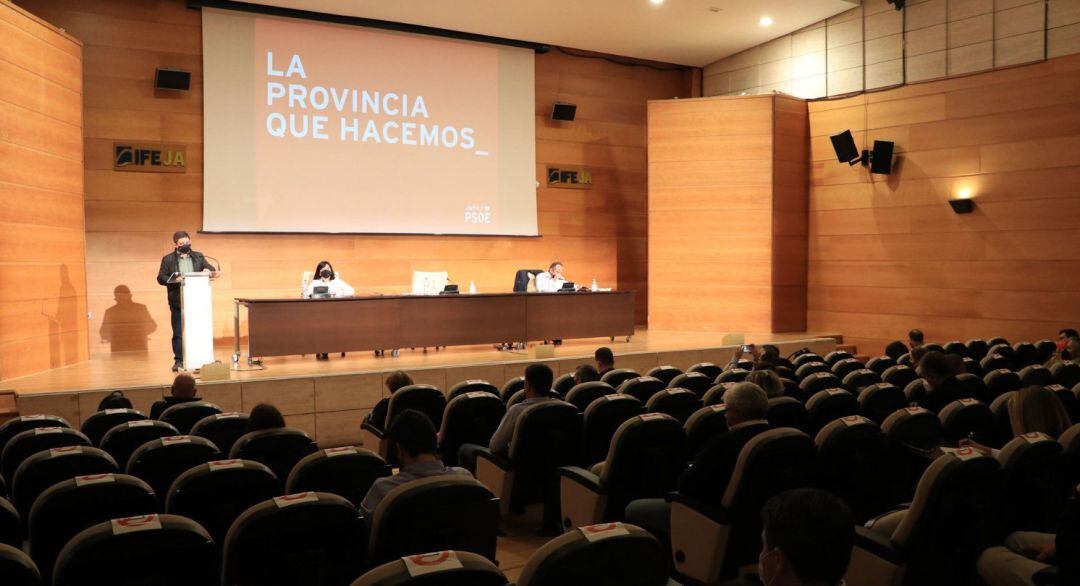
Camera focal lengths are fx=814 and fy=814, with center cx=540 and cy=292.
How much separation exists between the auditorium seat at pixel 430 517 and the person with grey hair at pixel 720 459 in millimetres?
898

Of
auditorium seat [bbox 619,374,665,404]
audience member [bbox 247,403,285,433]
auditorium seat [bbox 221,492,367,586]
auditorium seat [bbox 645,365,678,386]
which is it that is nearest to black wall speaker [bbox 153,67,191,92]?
auditorium seat [bbox 645,365,678,386]

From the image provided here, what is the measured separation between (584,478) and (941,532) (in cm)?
140

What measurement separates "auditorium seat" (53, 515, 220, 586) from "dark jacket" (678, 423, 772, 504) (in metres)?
1.71

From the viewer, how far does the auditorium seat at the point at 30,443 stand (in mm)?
3338

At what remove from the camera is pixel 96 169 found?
9.45 metres

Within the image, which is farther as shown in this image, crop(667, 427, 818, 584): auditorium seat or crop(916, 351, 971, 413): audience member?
crop(916, 351, 971, 413): audience member

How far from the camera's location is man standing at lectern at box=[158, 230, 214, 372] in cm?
765

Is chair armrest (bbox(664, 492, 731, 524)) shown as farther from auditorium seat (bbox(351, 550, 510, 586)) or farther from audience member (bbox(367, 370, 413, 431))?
audience member (bbox(367, 370, 413, 431))

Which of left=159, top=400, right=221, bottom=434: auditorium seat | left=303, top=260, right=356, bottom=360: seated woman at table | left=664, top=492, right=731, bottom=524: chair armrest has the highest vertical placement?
left=303, top=260, right=356, bottom=360: seated woman at table

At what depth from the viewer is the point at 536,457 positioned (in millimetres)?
3906

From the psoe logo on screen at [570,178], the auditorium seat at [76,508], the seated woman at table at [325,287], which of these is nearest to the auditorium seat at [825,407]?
the auditorium seat at [76,508]

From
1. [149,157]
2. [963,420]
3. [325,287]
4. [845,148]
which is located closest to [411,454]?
[963,420]

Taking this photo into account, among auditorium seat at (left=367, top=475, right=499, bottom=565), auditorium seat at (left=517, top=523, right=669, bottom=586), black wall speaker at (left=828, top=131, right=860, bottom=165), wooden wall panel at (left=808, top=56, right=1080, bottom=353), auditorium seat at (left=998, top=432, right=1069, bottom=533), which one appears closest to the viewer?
auditorium seat at (left=517, top=523, right=669, bottom=586)

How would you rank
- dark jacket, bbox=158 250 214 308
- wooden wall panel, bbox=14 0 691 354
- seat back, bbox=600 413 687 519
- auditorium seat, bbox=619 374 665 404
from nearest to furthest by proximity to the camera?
seat back, bbox=600 413 687 519, auditorium seat, bbox=619 374 665 404, dark jacket, bbox=158 250 214 308, wooden wall panel, bbox=14 0 691 354
